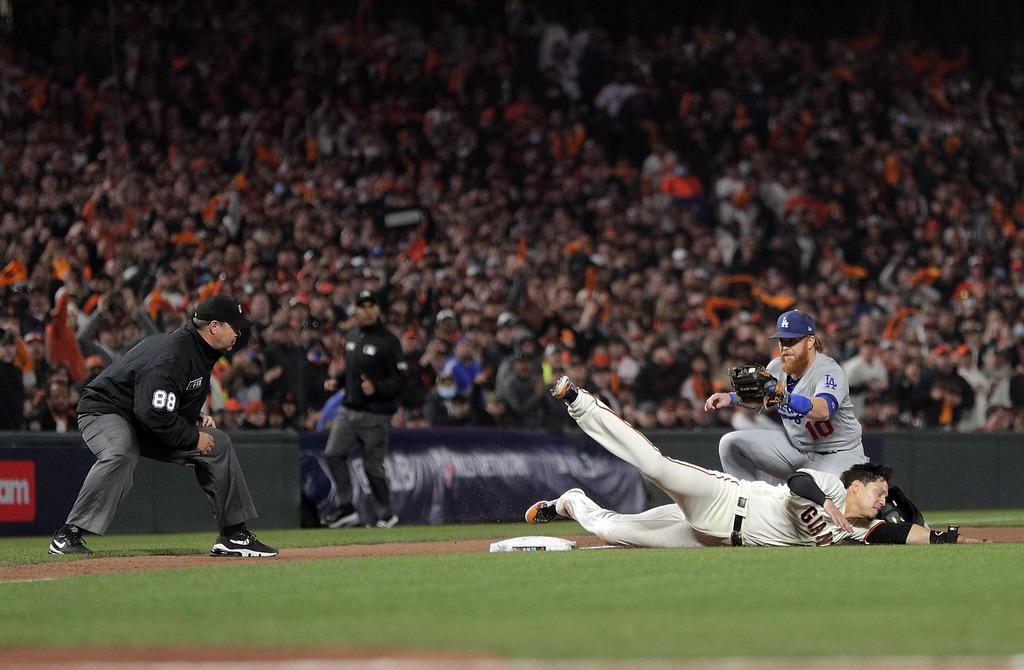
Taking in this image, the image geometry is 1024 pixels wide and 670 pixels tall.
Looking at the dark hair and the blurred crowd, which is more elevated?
the blurred crowd

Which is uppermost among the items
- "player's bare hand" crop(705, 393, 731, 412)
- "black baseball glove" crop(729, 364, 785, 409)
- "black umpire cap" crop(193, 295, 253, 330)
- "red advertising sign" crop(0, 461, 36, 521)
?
"black umpire cap" crop(193, 295, 253, 330)

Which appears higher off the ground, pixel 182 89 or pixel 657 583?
pixel 182 89

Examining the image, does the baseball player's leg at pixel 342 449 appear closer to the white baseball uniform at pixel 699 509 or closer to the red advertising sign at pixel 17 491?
the red advertising sign at pixel 17 491

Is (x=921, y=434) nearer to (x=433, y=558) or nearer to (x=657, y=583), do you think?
(x=433, y=558)

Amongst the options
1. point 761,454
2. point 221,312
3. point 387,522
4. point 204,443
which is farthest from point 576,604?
point 387,522

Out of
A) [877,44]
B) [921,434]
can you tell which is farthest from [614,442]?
[877,44]

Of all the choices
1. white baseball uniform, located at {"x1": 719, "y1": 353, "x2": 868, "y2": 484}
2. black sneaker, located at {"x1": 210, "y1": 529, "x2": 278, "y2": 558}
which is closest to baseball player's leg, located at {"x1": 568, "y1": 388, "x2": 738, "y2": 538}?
white baseball uniform, located at {"x1": 719, "y1": 353, "x2": 868, "y2": 484}

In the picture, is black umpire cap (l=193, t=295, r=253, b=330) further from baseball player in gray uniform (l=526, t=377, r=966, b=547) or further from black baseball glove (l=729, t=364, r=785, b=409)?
black baseball glove (l=729, t=364, r=785, b=409)
